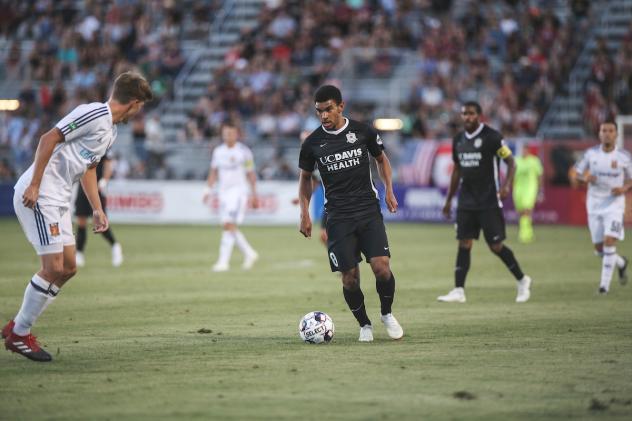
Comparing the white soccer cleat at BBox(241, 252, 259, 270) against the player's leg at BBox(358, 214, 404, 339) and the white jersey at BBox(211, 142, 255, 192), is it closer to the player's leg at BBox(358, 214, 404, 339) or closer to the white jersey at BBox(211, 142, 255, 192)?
the white jersey at BBox(211, 142, 255, 192)

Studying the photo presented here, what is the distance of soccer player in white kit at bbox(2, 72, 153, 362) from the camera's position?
364 inches

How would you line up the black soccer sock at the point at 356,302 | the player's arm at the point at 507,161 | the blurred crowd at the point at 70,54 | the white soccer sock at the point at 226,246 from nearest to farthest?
1. the black soccer sock at the point at 356,302
2. the player's arm at the point at 507,161
3. the white soccer sock at the point at 226,246
4. the blurred crowd at the point at 70,54

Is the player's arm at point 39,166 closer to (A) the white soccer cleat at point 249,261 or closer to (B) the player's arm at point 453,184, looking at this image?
(B) the player's arm at point 453,184

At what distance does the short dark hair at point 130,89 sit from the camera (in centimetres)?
941

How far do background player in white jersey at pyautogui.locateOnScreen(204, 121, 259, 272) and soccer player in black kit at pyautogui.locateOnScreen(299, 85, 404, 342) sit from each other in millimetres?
9518

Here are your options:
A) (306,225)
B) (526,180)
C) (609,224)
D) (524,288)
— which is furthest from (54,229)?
(526,180)

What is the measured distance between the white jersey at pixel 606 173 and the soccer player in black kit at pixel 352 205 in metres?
5.91

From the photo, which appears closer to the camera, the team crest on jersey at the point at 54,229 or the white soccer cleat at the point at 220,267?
the team crest on jersey at the point at 54,229

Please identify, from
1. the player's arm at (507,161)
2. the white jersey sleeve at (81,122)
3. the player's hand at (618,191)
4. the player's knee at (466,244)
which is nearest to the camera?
the white jersey sleeve at (81,122)

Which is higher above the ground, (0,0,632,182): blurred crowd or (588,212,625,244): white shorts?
(0,0,632,182): blurred crowd

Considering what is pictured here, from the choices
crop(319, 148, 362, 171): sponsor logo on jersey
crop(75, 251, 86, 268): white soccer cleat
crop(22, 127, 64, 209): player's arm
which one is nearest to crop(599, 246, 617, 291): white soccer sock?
crop(319, 148, 362, 171): sponsor logo on jersey

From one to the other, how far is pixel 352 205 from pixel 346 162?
0.43m

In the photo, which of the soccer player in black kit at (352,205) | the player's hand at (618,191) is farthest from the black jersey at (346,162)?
the player's hand at (618,191)

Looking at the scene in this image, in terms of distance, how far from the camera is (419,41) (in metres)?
36.8
